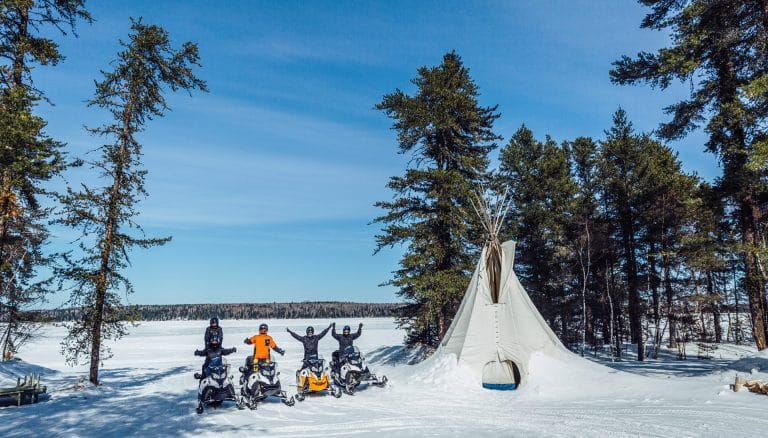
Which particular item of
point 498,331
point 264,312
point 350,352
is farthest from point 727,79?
point 264,312

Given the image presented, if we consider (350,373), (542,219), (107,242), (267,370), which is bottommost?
(350,373)

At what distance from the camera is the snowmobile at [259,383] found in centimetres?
1002

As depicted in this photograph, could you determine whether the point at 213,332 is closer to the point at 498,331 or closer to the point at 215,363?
the point at 215,363

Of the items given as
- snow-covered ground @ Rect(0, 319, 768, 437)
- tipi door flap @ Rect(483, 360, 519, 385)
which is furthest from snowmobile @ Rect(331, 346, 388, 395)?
tipi door flap @ Rect(483, 360, 519, 385)

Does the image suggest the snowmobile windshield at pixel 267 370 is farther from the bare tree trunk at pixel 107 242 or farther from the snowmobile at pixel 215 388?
the bare tree trunk at pixel 107 242

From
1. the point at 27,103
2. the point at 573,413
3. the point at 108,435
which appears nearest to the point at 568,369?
the point at 573,413

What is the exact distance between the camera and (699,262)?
2022 centimetres

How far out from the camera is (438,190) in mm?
18625

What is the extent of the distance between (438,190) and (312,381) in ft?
32.4

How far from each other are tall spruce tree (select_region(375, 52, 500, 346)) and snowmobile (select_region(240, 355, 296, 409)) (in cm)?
770

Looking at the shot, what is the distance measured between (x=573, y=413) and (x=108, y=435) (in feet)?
27.9

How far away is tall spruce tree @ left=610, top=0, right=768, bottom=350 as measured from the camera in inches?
449

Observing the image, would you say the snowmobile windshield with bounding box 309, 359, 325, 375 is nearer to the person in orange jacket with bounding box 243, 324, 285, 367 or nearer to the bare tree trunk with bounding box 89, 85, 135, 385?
the person in orange jacket with bounding box 243, 324, 285, 367

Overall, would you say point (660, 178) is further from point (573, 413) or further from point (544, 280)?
point (573, 413)
